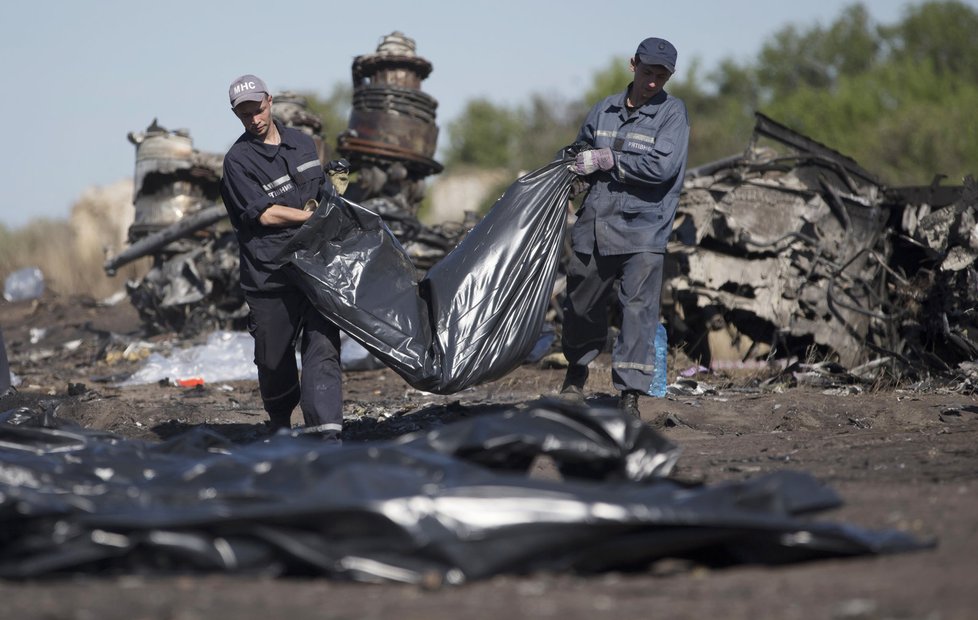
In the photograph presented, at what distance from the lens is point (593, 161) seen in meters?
6.20

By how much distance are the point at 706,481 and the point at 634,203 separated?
2.14 meters

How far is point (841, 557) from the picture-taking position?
315 cm

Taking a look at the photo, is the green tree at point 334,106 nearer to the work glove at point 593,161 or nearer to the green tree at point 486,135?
the green tree at point 486,135

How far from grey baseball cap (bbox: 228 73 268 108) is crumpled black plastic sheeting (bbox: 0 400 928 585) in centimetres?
248

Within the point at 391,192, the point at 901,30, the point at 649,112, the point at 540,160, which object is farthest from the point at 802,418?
the point at 901,30

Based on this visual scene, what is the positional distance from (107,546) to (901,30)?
4440 centimetres

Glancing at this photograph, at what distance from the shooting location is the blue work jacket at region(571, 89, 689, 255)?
240 inches

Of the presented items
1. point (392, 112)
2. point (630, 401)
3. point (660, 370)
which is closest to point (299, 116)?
point (392, 112)

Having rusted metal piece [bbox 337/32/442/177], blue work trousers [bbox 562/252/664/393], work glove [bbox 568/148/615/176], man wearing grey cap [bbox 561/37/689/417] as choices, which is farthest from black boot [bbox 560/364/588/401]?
rusted metal piece [bbox 337/32/442/177]

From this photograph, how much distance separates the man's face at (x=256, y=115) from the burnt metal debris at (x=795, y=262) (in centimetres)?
436

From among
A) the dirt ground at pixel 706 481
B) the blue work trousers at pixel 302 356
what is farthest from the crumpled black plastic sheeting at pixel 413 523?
the blue work trousers at pixel 302 356

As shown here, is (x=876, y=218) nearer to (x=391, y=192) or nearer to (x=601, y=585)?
(x=391, y=192)

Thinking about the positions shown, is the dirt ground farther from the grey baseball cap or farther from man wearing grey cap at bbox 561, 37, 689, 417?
the grey baseball cap

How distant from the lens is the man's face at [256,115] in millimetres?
5496
